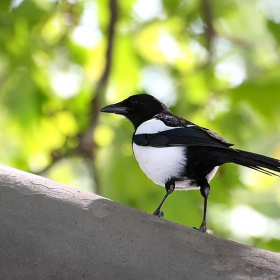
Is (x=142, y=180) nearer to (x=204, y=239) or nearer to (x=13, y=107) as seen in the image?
(x=13, y=107)

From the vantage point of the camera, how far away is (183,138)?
7.42ft

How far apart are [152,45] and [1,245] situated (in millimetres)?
2787

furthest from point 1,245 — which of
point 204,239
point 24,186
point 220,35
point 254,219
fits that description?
point 220,35

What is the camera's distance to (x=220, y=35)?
3500mm

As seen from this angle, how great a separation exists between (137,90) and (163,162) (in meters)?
1.17

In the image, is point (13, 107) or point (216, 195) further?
point (13, 107)

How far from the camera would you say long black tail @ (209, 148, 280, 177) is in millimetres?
1790

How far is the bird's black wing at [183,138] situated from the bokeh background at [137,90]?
1.81ft

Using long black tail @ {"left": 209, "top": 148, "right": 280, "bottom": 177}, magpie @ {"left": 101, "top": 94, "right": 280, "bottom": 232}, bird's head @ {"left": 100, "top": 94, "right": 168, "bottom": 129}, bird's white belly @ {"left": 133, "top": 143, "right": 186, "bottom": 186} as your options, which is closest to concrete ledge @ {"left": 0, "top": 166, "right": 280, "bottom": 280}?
long black tail @ {"left": 209, "top": 148, "right": 280, "bottom": 177}

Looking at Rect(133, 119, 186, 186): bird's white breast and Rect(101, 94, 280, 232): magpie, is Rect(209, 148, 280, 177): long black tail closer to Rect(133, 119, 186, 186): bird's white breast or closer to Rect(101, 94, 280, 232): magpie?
Rect(101, 94, 280, 232): magpie

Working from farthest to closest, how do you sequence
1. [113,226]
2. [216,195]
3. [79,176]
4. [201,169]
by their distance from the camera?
1. [79,176]
2. [216,195]
3. [201,169]
4. [113,226]

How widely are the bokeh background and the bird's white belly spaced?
1.68ft

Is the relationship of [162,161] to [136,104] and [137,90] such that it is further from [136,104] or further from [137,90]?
[137,90]

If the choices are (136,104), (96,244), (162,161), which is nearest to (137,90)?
(136,104)
